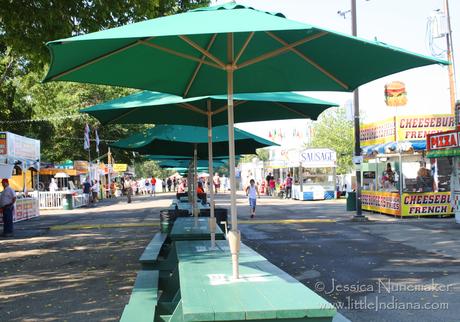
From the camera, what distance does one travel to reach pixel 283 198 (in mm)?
38969

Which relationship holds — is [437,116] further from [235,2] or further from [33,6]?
[235,2]

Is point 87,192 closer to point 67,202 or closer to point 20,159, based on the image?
point 67,202

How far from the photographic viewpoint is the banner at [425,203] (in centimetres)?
1939

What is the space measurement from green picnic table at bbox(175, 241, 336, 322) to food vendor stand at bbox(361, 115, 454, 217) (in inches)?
632

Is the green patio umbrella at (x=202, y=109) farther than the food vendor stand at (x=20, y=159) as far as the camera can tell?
No

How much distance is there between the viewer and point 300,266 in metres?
Answer: 9.64

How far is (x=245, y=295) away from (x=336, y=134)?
6557cm

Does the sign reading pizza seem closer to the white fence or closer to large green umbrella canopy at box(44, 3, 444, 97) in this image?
large green umbrella canopy at box(44, 3, 444, 97)

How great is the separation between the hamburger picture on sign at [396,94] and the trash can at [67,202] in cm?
1803

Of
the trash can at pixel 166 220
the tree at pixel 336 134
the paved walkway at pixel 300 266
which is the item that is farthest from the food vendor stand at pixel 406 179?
the tree at pixel 336 134

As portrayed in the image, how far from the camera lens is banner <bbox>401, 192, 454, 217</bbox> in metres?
19.4

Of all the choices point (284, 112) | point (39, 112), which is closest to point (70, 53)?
point (284, 112)

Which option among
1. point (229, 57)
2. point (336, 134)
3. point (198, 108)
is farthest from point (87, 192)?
point (336, 134)

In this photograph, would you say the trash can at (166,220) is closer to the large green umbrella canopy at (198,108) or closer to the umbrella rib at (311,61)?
the large green umbrella canopy at (198,108)
